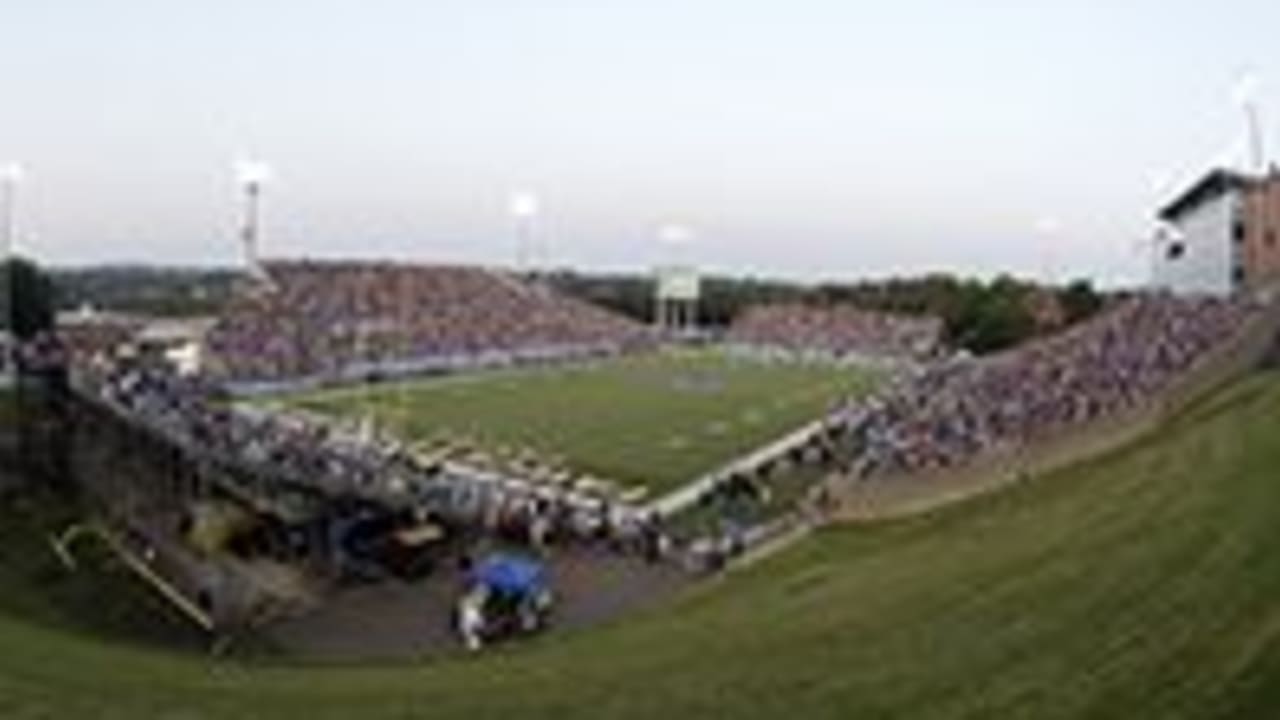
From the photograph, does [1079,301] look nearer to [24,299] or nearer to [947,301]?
[947,301]

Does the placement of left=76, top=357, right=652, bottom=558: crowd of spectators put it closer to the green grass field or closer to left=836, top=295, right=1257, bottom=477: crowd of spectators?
the green grass field

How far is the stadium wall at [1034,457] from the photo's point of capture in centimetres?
3206

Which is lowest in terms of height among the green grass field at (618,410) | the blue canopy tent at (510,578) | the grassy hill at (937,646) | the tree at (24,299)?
the green grass field at (618,410)

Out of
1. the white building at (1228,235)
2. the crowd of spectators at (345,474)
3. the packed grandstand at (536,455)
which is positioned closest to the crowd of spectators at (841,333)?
the white building at (1228,235)

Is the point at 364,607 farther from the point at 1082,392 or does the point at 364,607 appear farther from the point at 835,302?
the point at 835,302

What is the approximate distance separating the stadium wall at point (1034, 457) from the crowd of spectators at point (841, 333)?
6748cm

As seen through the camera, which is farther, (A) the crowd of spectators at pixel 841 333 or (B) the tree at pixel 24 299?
(A) the crowd of spectators at pixel 841 333

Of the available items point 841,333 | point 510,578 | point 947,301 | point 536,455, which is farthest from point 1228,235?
point 947,301

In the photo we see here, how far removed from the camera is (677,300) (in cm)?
12331

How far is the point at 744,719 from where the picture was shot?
1475cm

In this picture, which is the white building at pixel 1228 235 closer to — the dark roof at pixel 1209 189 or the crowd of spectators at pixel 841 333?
the dark roof at pixel 1209 189

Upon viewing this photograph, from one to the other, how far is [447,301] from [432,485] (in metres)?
54.8

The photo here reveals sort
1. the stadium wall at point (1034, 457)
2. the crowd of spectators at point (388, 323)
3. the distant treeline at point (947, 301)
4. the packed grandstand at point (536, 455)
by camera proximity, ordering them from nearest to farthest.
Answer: the stadium wall at point (1034, 457), the packed grandstand at point (536, 455), the crowd of spectators at point (388, 323), the distant treeline at point (947, 301)

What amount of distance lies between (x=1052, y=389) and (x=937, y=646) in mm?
25405
